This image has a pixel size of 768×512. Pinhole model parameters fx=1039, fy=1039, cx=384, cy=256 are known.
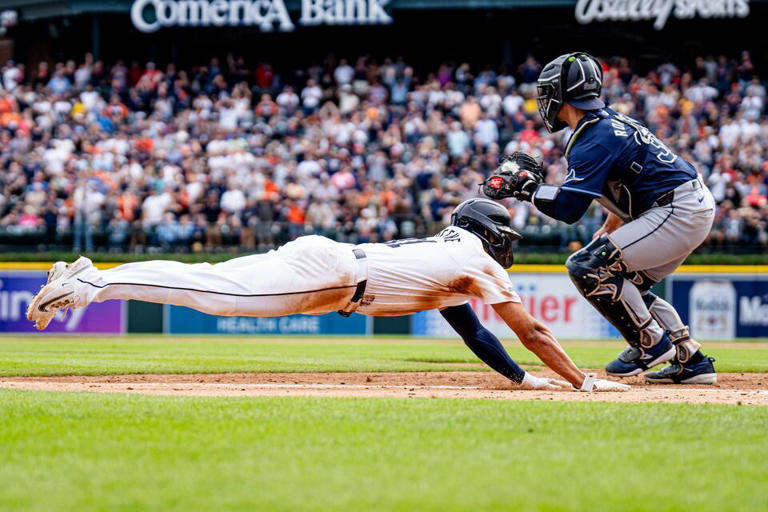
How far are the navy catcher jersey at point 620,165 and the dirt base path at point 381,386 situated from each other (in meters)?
1.40

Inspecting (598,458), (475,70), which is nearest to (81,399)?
(598,458)

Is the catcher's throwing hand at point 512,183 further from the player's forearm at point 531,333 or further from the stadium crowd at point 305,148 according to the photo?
the stadium crowd at point 305,148

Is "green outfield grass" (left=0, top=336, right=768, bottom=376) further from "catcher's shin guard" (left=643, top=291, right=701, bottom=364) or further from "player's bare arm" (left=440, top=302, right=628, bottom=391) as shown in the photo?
"player's bare arm" (left=440, top=302, right=628, bottom=391)

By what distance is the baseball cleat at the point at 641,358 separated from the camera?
8.05 metres

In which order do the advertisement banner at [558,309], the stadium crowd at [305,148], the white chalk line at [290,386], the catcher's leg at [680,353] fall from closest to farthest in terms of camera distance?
the white chalk line at [290,386], the catcher's leg at [680,353], the advertisement banner at [558,309], the stadium crowd at [305,148]

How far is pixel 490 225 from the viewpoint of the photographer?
7066 millimetres

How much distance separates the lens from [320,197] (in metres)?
19.8

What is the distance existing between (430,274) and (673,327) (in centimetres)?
244

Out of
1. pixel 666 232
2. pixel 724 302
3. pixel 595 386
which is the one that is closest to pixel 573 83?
pixel 666 232

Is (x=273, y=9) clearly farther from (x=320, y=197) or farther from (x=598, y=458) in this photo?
(x=598, y=458)

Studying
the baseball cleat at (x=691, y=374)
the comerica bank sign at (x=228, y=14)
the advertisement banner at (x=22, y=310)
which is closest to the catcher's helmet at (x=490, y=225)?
the baseball cleat at (x=691, y=374)

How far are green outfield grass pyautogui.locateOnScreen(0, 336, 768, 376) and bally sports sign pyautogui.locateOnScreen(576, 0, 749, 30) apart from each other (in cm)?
1014

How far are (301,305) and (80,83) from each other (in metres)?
20.1

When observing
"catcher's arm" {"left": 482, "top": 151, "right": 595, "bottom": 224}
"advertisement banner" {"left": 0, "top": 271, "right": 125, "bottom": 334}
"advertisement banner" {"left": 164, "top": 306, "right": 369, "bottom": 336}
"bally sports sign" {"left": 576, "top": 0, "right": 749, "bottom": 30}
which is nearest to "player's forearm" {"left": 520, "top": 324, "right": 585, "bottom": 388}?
"catcher's arm" {"left": 482, "top": 151, "right": 595, "bottom": 224}
